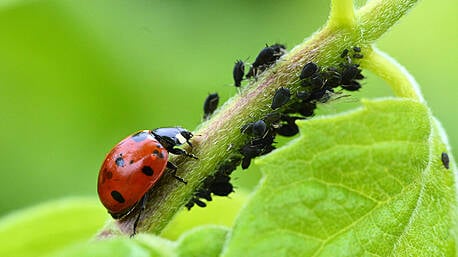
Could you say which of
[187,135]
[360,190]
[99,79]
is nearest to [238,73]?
[187,135]

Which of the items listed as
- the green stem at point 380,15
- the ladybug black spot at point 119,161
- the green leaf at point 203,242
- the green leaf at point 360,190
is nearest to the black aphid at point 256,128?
the green leaf at point 360,190

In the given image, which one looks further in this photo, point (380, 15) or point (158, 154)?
point (158, 154)

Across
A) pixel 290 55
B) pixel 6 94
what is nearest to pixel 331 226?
pixel 290 55

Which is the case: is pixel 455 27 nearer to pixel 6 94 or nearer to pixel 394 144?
pixel 6 94

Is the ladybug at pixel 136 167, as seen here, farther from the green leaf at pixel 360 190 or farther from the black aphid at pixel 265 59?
the green leaf at pixel 360 190

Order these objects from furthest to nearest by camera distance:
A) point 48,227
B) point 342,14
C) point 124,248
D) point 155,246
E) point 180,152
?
point 48,227, point 180,152, point 342,14, point 155,246, point 124,248

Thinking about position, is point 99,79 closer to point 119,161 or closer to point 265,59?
point 119,161

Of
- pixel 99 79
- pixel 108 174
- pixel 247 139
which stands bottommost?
pixel 247 139
